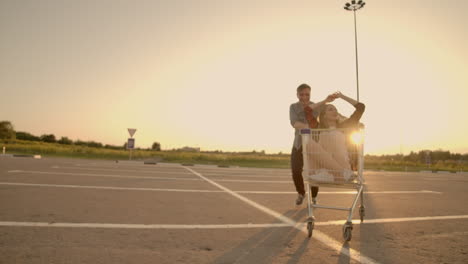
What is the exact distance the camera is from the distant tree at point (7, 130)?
74.5 metres

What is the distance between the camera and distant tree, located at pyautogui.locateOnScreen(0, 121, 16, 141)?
74.5 meters

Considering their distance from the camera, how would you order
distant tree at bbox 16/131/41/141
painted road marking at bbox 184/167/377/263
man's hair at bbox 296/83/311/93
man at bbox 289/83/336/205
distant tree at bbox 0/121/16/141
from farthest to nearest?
distant tree at bbox 16/131/41/141 < distant tree at bbox 0/121/16/141 < man's hair at bbox 296/83/311/93 < man at bbox 289/83/336/205 < painted road marking at bbox 184/167/377/263

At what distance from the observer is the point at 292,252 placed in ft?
8.89

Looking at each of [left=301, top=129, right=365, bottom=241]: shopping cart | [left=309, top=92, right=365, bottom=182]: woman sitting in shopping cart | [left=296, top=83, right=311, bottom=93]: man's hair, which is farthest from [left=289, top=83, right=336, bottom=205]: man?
[left=301, top=129, right=365, bottom=241]: shopping cart

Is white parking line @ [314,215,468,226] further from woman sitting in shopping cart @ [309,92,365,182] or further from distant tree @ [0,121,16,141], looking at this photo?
distant tree @ [0,121,16,141]

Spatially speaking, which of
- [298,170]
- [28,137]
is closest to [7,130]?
[28,137]

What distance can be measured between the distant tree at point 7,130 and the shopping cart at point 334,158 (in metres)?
91.1

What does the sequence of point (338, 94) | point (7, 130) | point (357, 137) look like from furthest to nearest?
1. point (7, 130)
2. point (338, 94)
3. point (357, 137)

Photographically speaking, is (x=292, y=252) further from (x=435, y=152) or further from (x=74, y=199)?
(x=435, y=152)

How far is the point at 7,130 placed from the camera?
3009 inches

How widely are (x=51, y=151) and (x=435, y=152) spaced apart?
13520cm

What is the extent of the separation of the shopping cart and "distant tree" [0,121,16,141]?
3586 inches

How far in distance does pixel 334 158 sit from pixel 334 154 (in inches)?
2.0

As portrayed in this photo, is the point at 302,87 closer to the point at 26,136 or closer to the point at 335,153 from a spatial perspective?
the point at 335,153
